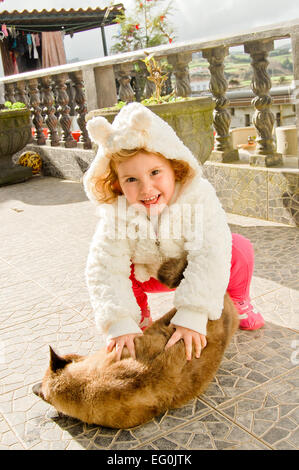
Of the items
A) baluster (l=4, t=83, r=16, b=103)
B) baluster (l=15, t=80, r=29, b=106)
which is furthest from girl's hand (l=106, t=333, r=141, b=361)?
Result: baluster (l=4, t=83, r=16, b=103)

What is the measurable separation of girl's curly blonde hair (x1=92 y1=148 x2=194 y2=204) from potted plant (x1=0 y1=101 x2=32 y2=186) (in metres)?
4.45

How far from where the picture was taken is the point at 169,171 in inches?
71.0

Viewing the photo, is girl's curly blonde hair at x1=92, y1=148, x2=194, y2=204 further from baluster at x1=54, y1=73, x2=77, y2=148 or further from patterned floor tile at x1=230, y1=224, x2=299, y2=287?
baluster at x1=54, y1=73, x2=77, y2=148

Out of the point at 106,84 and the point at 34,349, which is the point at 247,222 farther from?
the point at 106,84

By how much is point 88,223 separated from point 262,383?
2506mm

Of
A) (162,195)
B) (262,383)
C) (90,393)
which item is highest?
(162,195)

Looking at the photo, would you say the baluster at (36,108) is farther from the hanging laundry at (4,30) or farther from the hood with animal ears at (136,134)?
the hanging laundry at (4,30)

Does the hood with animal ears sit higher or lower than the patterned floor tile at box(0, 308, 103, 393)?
higher

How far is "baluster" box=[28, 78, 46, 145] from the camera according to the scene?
21.5ft

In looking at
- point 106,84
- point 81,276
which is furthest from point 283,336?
point 106,84

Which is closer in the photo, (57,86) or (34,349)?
(34,349)

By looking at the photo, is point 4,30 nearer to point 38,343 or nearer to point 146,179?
point 38,343

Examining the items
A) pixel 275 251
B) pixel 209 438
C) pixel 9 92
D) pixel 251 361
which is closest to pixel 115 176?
pixel 251 361

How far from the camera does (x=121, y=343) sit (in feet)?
5.35
